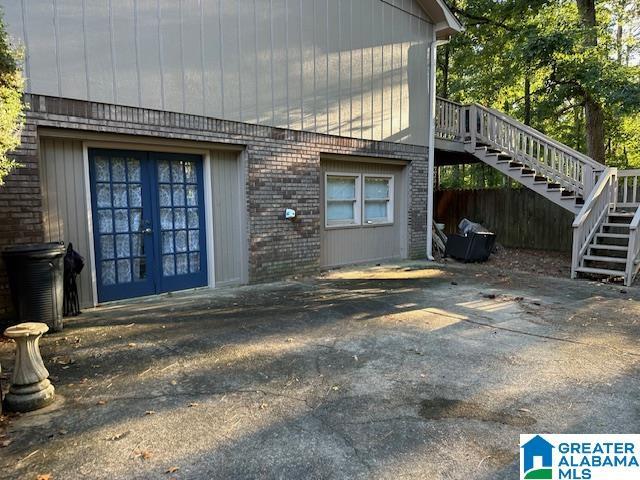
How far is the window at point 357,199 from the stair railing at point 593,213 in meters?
3.95

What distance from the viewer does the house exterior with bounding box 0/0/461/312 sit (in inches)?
200

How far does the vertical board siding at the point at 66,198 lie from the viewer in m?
5.18

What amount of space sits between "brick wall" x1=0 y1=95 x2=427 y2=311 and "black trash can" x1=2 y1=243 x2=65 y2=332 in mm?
484

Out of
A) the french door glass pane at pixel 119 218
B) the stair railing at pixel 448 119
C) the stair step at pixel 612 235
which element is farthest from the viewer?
the stair railing at pixel 448 119

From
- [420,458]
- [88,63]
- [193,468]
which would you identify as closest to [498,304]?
[420,458]

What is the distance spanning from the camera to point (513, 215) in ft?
44.1

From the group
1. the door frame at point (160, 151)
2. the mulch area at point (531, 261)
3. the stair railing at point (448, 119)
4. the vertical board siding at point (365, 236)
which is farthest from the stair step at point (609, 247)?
the door frame at point (160, 151)

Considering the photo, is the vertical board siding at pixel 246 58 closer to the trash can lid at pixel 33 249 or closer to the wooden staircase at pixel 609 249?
A: the trash can lid at pixel 33 249

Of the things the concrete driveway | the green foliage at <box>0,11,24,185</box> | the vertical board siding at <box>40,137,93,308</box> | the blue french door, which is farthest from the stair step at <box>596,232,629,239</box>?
the green foliage at <box>0,11,24,185</box>

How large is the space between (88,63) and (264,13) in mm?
3071

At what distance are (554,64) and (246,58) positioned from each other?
8654mm

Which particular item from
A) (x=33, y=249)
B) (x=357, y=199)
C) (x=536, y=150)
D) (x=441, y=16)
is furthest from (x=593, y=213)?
(x=33, y=249)

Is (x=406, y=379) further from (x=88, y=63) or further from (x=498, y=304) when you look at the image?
(x=88, y=63)

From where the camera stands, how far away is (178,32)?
5.94 m
